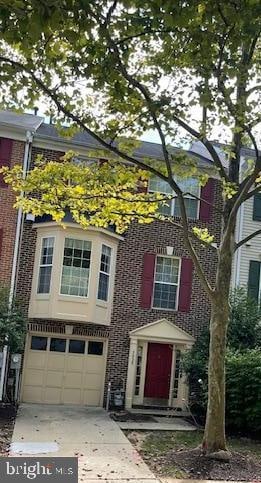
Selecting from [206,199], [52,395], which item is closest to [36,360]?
[52,395]

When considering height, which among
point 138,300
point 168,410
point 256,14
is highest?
point 256,14

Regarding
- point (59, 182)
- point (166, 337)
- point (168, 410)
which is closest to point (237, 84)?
point (59, 182)

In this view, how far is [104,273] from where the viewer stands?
55.1 ft

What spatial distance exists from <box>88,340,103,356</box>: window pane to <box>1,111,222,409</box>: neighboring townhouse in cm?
3

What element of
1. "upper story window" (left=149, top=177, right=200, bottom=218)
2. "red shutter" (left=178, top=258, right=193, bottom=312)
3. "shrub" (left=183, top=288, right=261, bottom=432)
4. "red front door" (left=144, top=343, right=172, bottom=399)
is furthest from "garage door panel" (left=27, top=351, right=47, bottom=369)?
"upper story window" (left=149, top=177, right=200, bottom=218)

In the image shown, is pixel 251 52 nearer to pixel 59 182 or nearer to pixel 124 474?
pixel 59 182

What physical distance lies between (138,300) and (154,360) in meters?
2.07

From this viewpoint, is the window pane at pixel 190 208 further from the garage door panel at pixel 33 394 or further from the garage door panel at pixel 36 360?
the garage door panel at pixel 33 394

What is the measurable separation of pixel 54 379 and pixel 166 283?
4.71 m

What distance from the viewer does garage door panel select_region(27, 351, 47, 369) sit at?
16.3 metres

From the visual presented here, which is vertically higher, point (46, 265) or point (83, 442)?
point (46, 265)

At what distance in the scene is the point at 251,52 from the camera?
9477 millimetres

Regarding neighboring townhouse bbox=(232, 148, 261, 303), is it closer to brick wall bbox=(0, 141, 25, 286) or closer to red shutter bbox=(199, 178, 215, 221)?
red shutter bbox=(199, 178, 215, 221)

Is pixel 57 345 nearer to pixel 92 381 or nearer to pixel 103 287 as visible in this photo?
pixel 92 381
